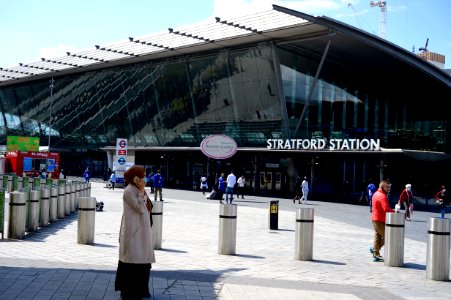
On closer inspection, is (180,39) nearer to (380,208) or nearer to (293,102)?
(293,102)

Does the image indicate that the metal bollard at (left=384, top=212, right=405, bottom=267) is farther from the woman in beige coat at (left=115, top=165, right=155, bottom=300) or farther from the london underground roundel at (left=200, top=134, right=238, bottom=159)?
the london underground roundel at (left=200, top=134, right=238, bottom=159)

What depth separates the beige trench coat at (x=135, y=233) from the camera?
6.30 m

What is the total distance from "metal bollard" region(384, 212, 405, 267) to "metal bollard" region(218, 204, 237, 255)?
9.52ft

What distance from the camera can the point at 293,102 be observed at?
36.4m

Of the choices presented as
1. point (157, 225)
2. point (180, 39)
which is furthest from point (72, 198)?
point (180, 39)

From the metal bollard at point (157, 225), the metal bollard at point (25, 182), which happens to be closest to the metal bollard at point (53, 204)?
the metal bollard at point (157, 225)

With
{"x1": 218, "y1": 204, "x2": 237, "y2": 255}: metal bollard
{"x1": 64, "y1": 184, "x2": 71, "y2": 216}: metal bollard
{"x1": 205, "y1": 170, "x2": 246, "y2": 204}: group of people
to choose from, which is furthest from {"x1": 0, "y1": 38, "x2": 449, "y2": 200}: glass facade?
{"x1": 218, "y1": 204, "x2": 237, "y2": 255}: metal bollard

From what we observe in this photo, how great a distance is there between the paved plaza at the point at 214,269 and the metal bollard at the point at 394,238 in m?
0.17

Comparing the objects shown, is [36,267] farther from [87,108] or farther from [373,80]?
[87,108]

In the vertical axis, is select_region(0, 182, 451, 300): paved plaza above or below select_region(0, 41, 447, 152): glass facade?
below

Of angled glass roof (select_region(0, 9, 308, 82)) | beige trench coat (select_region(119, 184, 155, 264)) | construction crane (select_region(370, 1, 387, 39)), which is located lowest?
beige trench coat (select_region(119, 184, 155, 264))

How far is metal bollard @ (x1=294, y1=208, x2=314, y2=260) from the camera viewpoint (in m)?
10.5

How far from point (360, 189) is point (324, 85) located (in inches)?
298

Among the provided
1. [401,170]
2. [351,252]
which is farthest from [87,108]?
[351,252]
